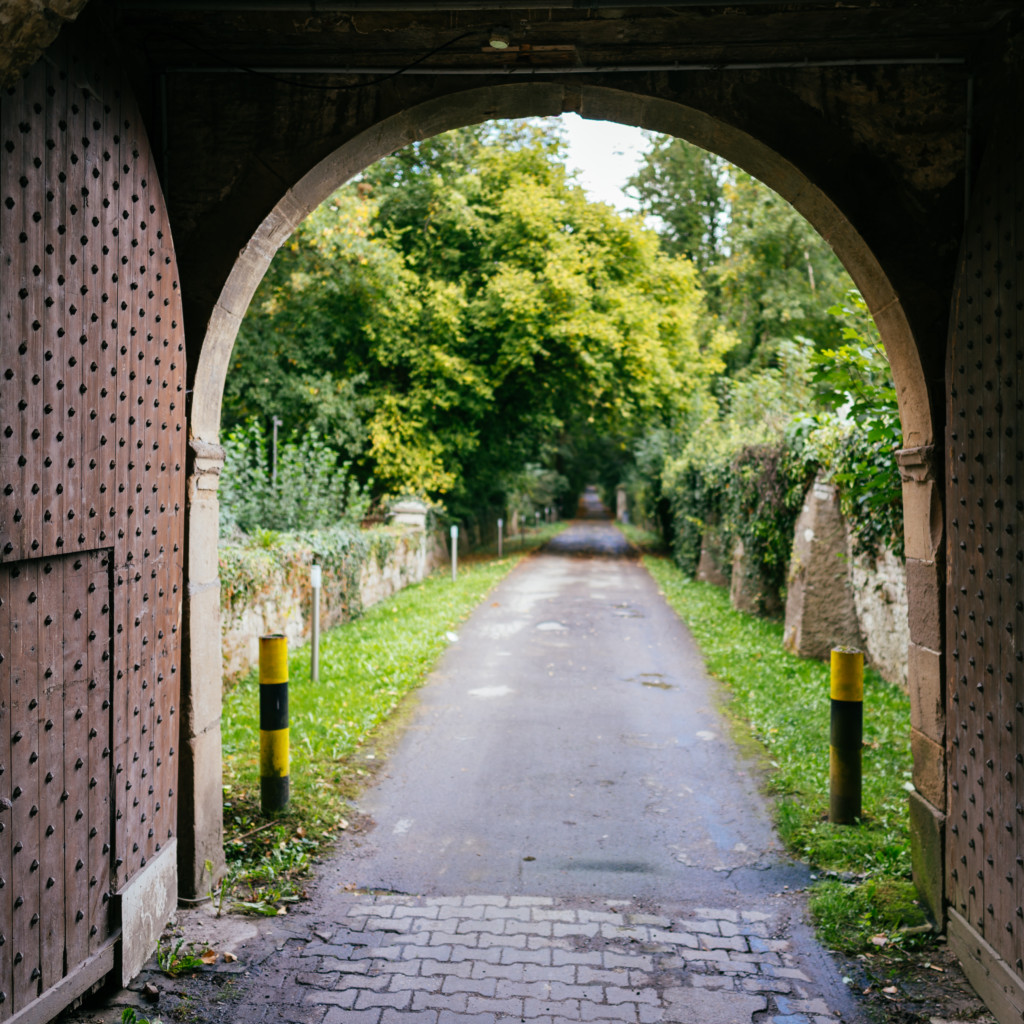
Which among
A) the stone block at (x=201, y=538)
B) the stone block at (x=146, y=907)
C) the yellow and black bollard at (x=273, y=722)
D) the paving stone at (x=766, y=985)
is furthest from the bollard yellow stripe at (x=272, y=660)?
the paving stone at (x=766, y=985)

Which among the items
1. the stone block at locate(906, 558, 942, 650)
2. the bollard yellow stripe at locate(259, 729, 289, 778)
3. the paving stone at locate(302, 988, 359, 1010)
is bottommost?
the paving stone at locate(302, 988, 359, 1010)

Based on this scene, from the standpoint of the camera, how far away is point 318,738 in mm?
6754

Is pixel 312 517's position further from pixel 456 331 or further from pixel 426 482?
pixel 456 331

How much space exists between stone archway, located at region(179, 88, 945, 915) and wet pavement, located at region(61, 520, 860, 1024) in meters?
0.67

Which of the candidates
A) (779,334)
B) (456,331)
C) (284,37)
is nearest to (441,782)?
(284,37)

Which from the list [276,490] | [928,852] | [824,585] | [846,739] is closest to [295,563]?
[276,490]

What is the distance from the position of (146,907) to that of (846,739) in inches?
149

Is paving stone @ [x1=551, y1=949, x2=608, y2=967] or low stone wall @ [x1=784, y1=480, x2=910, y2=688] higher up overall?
low stone wall @ [x1=784, y1=480, x2=910, y2=688]

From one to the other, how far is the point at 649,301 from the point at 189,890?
803 inches

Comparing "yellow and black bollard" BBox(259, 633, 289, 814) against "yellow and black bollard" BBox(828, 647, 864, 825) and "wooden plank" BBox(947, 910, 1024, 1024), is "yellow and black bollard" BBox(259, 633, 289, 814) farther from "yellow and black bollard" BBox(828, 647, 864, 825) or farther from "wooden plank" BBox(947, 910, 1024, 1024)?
"wooden plank" BBox(947, 910, 1024, 1024)

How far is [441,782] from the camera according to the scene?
6012 millimetres

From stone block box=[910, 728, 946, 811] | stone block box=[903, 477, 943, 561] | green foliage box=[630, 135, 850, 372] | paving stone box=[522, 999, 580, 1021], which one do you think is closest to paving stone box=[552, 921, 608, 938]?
paving stone box=[522, 999, 580, 1021]

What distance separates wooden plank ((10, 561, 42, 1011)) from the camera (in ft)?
9.20

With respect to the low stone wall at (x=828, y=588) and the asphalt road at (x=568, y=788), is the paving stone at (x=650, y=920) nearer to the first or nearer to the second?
the asphalt road at (x=568, y=788)
